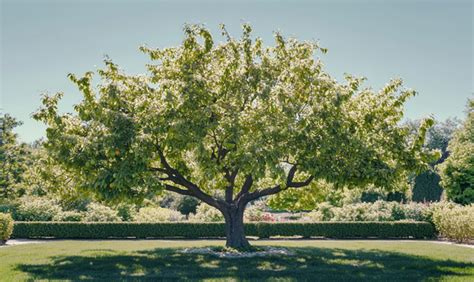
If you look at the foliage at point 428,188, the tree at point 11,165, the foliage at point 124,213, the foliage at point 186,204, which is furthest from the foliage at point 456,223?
the tree at point 11,165

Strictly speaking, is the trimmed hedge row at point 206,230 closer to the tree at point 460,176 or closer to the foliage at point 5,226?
the foliage at point 5,226

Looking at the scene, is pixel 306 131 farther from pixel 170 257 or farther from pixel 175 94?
pixel 170 257

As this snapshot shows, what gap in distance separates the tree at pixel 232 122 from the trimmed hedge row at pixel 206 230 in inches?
412

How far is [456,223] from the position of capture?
23.7 metres

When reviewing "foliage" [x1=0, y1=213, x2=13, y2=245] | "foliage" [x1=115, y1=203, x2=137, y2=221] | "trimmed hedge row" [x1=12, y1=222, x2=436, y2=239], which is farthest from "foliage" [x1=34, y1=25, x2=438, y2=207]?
"foliage" [x1=115, y1=203, x2=137, y2=221]

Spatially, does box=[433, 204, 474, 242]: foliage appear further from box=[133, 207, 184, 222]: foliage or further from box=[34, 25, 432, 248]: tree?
box=[133, 207, 184, 222]: foliage

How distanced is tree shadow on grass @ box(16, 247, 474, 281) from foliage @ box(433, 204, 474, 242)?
785cm

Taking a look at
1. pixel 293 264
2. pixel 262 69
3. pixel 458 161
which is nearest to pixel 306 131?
pixel 262 69

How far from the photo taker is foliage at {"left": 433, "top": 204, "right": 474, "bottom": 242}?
23203mm

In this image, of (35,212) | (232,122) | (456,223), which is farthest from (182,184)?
(35,212)

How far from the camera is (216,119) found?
15.5 metres

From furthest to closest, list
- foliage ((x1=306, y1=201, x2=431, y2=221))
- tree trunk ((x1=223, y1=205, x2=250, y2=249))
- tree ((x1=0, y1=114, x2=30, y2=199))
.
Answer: tree ((x1=0, y1=114, x2=30, y2=199)), foliage ((x1=306, y1=201, x2=431, y2=221)), tree trunk ((x1=223, y1=205, x2=250, y2=249))

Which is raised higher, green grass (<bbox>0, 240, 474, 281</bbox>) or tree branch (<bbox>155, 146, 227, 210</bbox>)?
tree branch (<bbox>155, 146, 227, 210</bbox>)

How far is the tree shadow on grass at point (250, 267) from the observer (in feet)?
40.0
